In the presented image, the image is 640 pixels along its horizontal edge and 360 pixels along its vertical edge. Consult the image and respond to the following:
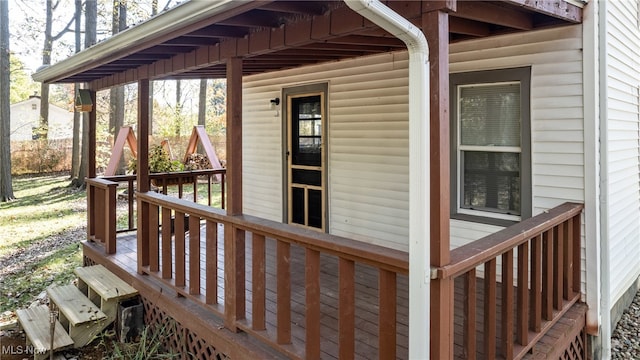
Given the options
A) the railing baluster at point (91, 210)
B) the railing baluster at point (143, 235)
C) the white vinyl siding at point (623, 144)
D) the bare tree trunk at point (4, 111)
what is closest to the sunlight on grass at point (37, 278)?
the railing baluster at point (91, 210)

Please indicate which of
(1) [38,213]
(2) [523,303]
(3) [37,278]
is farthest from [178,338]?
(1) [38,213]

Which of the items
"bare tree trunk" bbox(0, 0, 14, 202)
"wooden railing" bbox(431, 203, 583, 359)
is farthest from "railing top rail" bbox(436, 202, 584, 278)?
"bare tree trunk" bbox(0, 0, 14, 202)

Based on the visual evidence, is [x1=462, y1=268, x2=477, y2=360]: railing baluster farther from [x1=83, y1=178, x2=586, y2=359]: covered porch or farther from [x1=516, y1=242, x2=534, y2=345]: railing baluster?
[x1=516, y1=242, x2=534, y2=345]: railing baluster

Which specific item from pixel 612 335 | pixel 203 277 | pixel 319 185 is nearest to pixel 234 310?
pixel 203 277

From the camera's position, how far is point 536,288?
9.63ft

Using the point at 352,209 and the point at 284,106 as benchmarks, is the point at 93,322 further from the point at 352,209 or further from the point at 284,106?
the point at 284,106

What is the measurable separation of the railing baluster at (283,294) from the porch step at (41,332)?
217 centimetres

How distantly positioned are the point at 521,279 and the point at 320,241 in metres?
1.31

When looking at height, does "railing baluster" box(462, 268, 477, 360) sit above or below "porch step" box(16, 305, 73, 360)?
above

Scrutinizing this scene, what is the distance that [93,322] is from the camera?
4027 millimetres

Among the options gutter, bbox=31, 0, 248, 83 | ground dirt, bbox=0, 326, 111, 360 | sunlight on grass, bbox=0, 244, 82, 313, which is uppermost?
gutter, bbox=31, 0, 248, 83

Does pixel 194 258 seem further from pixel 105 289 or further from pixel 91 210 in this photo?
pixel 91 210

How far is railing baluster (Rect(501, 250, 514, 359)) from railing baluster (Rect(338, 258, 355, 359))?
0.89 meters

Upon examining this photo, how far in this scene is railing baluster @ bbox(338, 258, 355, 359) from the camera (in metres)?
2.40
